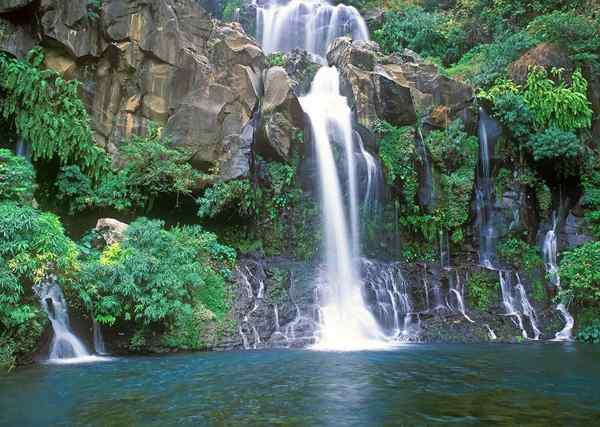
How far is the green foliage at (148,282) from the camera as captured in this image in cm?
1052

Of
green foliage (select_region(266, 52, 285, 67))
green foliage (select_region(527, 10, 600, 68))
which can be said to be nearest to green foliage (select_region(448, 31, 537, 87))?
green foliage (select_region(527, 10, 600, 68))

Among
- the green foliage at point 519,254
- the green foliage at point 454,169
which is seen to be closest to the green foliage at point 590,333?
the green foliage at point 519,254

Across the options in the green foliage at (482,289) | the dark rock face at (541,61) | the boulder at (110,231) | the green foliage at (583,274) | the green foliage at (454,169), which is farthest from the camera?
the dark rock face at (541,61)

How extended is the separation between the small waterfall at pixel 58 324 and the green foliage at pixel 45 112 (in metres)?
5.94

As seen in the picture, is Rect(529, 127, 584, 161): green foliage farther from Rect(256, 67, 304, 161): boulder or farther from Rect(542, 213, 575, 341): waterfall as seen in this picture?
Rect(256, 67, 304, 161): boulder

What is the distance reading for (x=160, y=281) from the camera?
35.8ft

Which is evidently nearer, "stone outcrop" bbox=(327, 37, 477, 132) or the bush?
the bush

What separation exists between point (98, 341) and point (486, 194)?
14013mm

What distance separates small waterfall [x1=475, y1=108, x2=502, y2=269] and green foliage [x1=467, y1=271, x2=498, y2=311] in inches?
58.6

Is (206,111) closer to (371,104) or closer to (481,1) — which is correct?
(371,104)

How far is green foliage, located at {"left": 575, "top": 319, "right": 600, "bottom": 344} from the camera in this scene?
46.7 ft

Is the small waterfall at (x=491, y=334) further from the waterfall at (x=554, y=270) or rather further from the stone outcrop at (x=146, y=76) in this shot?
the stone outcrop at (x=146, y=76)

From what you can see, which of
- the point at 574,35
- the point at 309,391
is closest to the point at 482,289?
the point at 309,391

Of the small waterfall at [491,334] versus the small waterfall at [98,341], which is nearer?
the small waterfall at [98,341]
